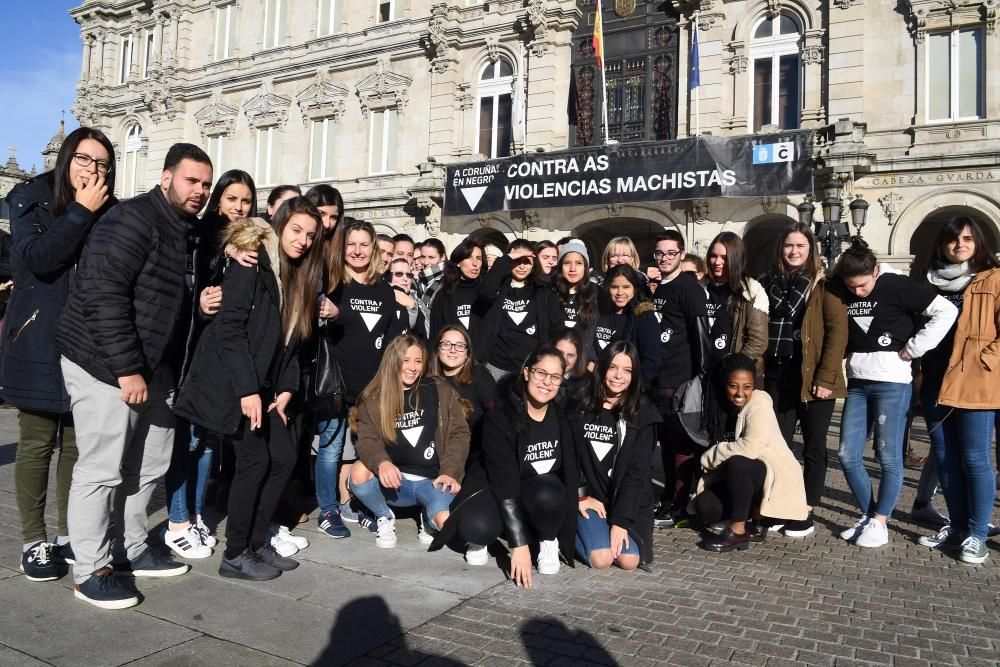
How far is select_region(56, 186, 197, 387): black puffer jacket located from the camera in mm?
3354

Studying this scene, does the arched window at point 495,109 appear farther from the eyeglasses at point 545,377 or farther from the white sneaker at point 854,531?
the white sneaker at point 854,531

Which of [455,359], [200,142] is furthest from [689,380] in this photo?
[200,142]

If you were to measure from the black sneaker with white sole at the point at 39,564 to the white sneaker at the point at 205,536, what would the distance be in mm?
858

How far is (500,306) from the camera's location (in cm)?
616

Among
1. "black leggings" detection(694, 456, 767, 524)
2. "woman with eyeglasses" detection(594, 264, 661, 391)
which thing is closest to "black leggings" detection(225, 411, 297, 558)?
"woman with eyeglasses" detection(594, 264, 661, 391)

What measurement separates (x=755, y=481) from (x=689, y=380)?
1.04 metres

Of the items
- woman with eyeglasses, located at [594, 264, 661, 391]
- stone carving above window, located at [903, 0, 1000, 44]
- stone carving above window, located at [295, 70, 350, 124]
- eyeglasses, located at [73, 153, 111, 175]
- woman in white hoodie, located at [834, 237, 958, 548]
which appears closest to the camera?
eyeglasses, located at [73, 153, 111, 175]

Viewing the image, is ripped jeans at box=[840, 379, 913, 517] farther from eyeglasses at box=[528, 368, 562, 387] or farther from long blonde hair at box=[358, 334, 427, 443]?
long blonde hair at box=[358, 334, 427, 443]

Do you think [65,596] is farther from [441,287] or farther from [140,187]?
[140,187]

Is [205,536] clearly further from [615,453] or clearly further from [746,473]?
[746,473]

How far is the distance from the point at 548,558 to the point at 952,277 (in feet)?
11.7

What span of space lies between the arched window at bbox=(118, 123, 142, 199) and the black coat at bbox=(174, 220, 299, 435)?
26.4m

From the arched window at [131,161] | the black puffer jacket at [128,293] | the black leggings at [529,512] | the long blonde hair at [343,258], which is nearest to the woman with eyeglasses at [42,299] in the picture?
the black puffer jacket at [128,293]

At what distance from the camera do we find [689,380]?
5598 mm
